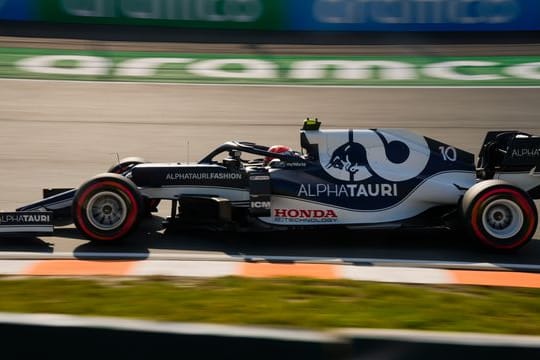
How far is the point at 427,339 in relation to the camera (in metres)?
4.17

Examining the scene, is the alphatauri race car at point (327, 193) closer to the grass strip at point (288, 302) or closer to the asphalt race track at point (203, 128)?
the asphalt race track at point (203, 128)

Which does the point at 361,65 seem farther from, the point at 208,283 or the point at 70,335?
the point at 70,335

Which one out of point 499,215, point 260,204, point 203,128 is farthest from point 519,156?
point 203,128

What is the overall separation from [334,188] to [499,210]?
65.4 inches

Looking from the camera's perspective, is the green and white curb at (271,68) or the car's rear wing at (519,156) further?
the green and white curb at (271,68)

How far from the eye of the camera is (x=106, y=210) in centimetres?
955

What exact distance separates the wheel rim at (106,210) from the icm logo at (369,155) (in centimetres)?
208

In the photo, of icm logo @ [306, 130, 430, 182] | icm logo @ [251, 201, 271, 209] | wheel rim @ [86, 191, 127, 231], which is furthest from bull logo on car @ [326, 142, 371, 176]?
wheel rim @ [86, 191, 127, 231]

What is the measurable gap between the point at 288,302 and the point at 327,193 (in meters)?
2.55

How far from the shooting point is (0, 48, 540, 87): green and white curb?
19.0m

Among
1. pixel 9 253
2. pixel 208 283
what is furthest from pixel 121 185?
pixel 208 283

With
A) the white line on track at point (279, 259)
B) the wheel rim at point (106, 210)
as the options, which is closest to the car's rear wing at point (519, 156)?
the white line on track at point (279, 259)

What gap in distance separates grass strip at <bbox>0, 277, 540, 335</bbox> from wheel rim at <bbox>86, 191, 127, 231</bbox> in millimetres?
1564

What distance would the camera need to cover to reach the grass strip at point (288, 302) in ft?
22.0
